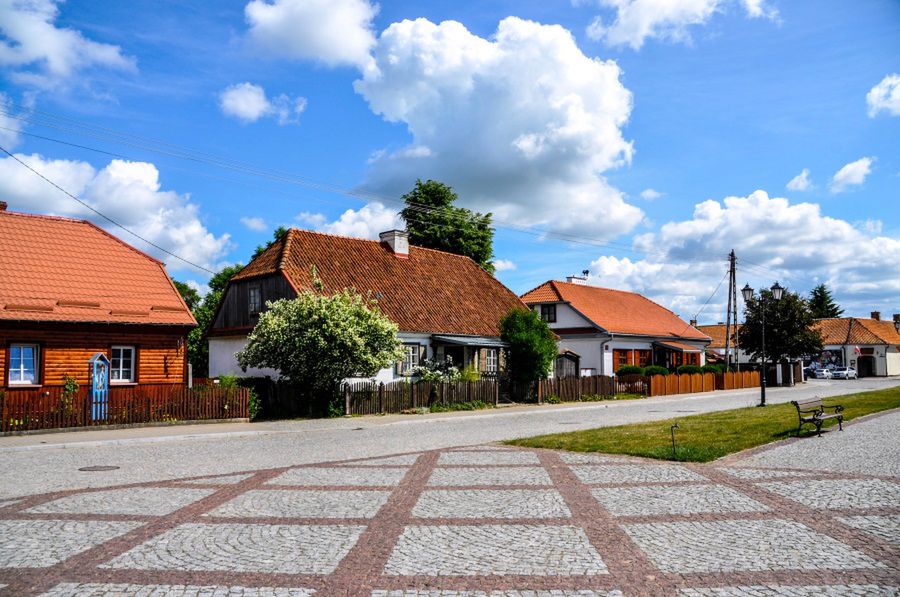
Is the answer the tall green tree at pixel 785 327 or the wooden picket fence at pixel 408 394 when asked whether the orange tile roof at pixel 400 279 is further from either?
the tall green tree at pixel 785 327

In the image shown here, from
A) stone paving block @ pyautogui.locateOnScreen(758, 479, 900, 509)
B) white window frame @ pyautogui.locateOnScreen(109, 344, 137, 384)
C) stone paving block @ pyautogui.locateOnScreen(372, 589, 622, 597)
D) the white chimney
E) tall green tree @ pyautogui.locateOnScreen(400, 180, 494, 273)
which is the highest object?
tall green tree @ pyautogui.locateOnScreen(400, 180, 494, 273)

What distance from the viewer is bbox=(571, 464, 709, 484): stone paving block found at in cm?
1083

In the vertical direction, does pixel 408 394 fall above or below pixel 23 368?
below

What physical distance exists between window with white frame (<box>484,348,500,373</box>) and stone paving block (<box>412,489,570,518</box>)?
79.6 feet

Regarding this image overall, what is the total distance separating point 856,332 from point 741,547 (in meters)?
86.7

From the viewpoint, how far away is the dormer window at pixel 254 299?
30172 millimetres

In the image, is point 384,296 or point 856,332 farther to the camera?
point 856,332

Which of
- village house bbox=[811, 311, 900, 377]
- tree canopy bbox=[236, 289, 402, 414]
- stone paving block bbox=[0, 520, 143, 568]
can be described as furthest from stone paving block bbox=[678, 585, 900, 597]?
village house bbox=[811, 311, 900, 377]

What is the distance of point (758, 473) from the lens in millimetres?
11211

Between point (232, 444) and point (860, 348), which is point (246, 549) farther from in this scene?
point (860, 348)

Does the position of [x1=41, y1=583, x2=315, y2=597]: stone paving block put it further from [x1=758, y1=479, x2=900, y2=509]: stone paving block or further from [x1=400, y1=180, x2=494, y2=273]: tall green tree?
[x1=400, y1=180, x2=494, y2=273]: tall green tree

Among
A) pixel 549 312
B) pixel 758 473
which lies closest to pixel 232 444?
pixel 758 473

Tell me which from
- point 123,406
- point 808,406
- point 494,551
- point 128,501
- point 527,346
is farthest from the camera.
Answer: point 527,346

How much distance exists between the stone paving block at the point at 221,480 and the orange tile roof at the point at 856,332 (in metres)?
80.2
